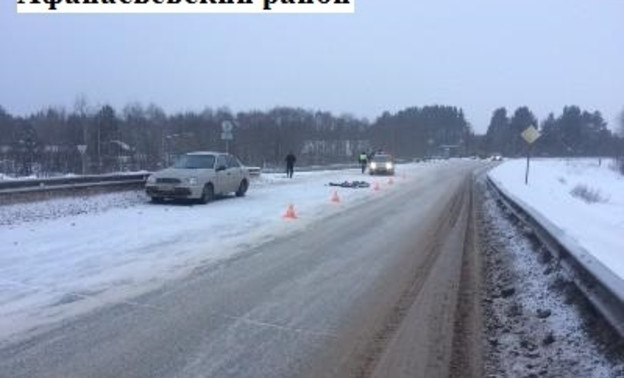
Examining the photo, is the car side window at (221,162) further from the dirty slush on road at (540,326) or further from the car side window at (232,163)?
the dirty slush on road at (540,326)

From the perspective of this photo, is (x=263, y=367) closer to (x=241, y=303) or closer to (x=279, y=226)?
(x=241, y=303)

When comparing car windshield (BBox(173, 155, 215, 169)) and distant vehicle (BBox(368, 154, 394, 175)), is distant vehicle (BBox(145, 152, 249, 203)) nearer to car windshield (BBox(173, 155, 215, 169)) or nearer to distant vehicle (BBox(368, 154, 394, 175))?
car windshield (BBox(173, 155, 215, 169))

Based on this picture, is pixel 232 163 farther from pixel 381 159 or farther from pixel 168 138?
pixel 168 138

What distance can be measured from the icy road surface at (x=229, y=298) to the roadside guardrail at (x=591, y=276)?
1.46 metres

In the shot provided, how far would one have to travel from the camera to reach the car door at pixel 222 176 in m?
26.2

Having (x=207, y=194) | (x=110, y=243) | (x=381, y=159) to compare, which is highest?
(x=381, y=159)

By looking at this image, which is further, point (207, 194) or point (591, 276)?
point (207, 194)

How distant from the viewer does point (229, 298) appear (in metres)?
9.26

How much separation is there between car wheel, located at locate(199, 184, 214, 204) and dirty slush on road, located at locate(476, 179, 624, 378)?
44.8 feet

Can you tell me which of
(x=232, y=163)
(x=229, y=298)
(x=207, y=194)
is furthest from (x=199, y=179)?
(x=229, y=298)

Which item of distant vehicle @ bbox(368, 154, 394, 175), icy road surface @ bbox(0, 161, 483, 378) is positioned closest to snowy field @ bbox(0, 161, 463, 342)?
icy road surface @ bbox(0, 161, 483, 378)

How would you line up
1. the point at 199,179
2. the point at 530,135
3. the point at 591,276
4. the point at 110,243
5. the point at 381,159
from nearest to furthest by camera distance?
the point at 591,276
the point at 110,243
the point at 199,179
the point at 530,135
the point at 381,159

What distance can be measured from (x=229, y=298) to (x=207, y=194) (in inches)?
638

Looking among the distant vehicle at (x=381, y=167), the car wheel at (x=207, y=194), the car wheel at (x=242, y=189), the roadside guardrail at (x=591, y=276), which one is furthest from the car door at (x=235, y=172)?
the distant vehicle at (x=381, y=167)
